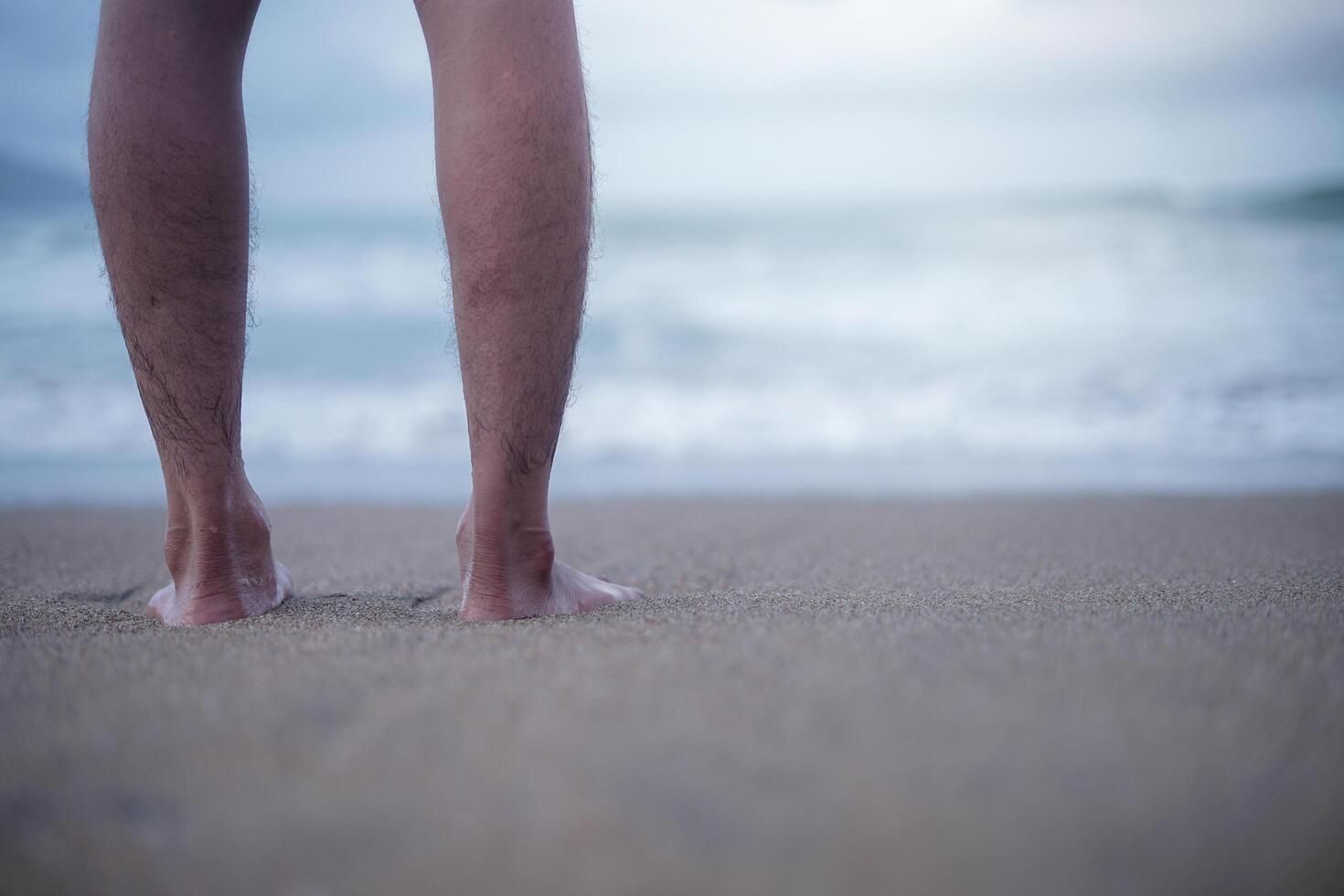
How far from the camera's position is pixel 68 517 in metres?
2.52

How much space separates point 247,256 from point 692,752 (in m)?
0.98

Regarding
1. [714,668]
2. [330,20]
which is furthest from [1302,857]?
[330,20]

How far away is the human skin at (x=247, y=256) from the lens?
0.99 metres

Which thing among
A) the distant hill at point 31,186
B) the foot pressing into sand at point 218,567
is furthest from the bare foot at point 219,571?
the distant hill at point 31,186

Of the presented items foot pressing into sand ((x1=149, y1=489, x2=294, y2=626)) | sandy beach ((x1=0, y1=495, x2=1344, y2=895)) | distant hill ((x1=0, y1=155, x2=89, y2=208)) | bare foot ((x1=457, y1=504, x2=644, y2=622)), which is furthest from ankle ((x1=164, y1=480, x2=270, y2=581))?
distant hill ((x1=0, y1=155, x2=89, y2=208))

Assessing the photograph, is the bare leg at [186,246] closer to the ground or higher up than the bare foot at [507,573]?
higher up

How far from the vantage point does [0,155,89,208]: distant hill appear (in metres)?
9.79

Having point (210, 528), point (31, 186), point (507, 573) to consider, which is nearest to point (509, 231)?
point (507, 573)

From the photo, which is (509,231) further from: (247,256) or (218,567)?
(218,567)

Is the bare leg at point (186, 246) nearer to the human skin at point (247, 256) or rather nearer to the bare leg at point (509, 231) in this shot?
the human skin at point (247, 256)

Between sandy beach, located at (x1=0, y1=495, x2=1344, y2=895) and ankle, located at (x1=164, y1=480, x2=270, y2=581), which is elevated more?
ankle, located at (x1=164, y1=480, x2=270, y2=581)

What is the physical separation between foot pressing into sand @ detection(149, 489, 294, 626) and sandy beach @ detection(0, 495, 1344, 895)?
0.32ft

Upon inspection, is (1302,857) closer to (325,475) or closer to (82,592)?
(82,592)

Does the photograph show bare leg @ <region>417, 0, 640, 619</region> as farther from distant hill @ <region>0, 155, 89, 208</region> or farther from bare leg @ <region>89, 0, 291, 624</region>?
distant hill @ <region>0, 155, 89, 208</region>
